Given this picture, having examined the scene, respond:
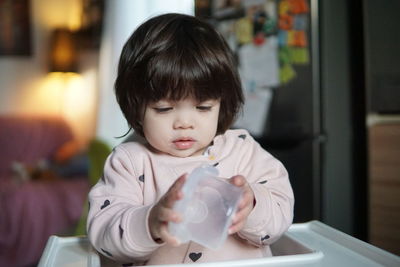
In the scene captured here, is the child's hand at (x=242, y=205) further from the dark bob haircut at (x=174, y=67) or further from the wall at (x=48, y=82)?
the wall at (x=48, y=82)

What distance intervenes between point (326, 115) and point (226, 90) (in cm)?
126

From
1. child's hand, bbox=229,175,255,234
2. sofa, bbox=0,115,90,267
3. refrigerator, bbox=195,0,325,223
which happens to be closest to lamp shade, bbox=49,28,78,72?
sofa, bbox=0,115,90,267

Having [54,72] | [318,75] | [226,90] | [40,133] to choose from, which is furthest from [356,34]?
[54,72]

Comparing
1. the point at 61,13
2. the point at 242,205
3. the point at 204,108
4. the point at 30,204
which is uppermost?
the point at 61,13

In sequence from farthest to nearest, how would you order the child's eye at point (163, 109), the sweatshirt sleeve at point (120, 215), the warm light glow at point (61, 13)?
the warm light glow at point (61, 13)
the child's eye at point (163, 109)
the sweatshirt sleeve at point (120, 215)

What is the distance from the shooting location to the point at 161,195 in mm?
706

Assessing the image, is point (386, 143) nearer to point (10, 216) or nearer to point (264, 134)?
point (264, 134)

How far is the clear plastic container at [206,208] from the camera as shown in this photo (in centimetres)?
49

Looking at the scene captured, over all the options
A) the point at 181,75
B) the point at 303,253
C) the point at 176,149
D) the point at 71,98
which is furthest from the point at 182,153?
the point at 71,98

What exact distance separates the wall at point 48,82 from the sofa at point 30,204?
2.22 ft

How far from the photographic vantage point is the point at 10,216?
2541mm

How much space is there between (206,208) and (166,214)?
53mm

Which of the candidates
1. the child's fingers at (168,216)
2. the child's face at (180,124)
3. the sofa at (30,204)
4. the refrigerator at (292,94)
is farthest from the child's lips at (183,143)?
the sofa at (30,204)

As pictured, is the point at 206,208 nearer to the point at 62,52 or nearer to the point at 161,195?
the point at 161,195
